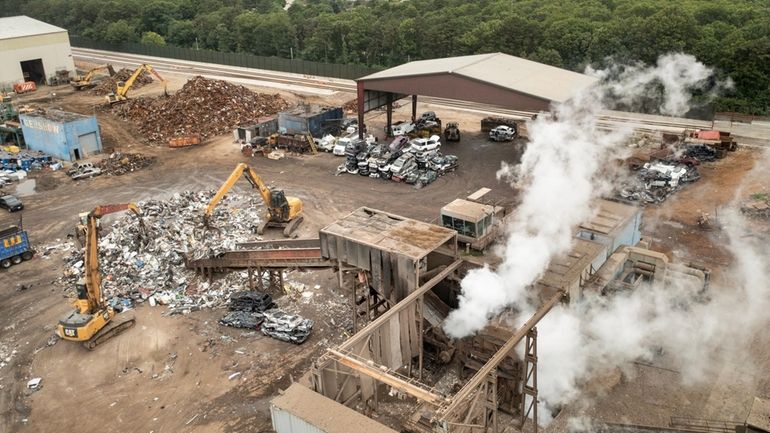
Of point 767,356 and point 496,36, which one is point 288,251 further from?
point 496,36

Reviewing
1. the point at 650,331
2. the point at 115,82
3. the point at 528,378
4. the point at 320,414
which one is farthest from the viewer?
the point at 115,82

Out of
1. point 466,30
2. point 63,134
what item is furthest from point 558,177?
point 466,30

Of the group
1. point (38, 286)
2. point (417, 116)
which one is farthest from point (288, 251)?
point (417, 116)

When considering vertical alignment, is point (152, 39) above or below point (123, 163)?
above

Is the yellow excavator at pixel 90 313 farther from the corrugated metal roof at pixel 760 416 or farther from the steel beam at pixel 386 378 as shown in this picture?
the corrugated metal roof at pixel 760 416

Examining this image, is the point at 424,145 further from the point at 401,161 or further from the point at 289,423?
the point at 289,423

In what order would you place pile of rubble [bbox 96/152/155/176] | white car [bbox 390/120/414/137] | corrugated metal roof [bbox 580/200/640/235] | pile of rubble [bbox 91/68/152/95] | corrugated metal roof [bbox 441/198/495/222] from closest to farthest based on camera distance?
1. corrugated metal roof [bbox 441/198/495/222]
2. corrugated metal roof [bbox 580/200/640/235]
3. pile of rubble [bbox 96/152/155/176]
4. white car [bbox 390/120/414/137]
5. pile of rubble [bbox 91/68/152/95]

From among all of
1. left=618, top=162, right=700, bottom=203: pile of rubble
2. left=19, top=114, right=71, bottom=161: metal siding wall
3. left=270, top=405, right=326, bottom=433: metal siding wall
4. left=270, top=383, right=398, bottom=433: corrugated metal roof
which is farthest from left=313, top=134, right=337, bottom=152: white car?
left=270, top=405, right=326, bottom=433: metal siding wall

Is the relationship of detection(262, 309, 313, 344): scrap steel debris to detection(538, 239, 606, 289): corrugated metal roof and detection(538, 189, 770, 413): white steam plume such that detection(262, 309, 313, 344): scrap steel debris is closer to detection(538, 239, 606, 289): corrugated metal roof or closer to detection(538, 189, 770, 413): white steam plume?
detection(538, 189, 770, 413): white steam plume
